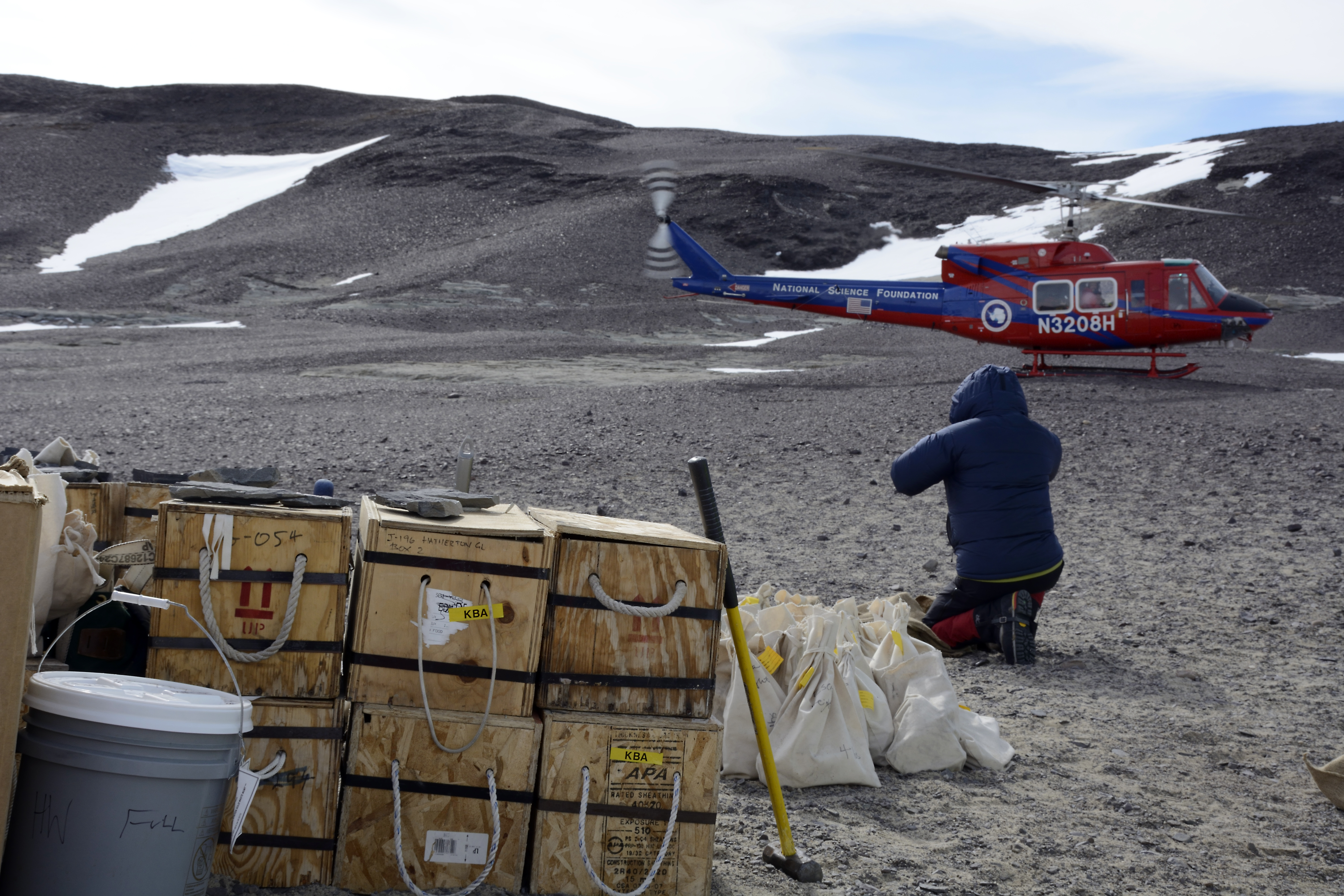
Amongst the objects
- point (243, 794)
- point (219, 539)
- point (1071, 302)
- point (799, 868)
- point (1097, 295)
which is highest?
point (1097, 295)

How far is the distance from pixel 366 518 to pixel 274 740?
25.3 inches

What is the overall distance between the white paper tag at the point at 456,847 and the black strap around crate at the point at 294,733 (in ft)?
1.22

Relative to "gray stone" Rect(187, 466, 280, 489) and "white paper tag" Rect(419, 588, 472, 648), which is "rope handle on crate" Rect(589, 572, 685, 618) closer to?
"white paper tag" Rect(419, 588, 472, 648)

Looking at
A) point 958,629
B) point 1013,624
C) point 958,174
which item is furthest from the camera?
point 958,174

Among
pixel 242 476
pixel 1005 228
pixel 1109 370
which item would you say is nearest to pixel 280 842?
pixel 242 476

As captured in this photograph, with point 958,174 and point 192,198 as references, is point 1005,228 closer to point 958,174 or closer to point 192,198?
point 958,174

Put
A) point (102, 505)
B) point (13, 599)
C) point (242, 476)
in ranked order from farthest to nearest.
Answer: point (102, 505) < point (242, 476) < point (13, 599)

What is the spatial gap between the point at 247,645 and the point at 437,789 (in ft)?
2.13

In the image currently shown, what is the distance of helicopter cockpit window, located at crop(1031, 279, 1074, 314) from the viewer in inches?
640

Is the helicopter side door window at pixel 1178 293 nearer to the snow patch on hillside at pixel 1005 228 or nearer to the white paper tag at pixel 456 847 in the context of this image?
the white paper tag at pixel 456 847

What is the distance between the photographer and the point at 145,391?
14.3 metres

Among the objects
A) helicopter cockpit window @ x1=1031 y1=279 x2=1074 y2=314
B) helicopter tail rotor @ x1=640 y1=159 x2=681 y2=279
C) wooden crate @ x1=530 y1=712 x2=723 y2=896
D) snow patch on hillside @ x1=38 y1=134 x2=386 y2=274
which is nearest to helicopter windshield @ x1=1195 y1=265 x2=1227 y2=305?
helicopter cockpit window @ x1=1031 y1=279 x2=1074 y2=314

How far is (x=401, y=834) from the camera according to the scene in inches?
109

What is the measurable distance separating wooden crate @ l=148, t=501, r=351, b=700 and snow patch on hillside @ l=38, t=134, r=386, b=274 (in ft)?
119
